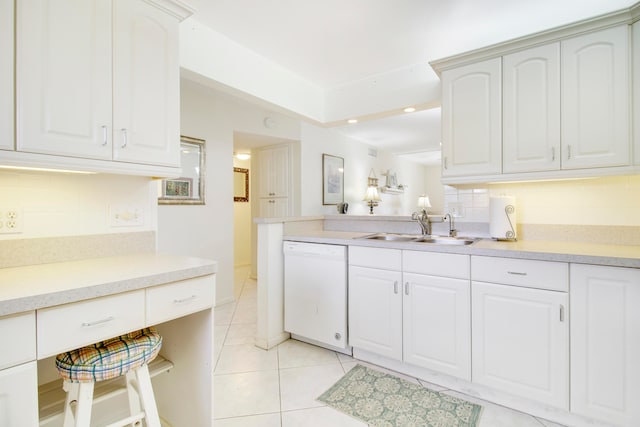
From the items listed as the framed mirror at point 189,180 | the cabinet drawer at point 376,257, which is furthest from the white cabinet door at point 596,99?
the framed mirror at point 189,180

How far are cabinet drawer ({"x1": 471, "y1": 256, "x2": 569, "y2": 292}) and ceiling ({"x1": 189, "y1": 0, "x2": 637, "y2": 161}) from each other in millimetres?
1544

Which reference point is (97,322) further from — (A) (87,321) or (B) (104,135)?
(B) (104,135)

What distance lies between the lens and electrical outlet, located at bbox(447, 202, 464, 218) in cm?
244

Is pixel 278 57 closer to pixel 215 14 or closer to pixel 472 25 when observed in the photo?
pixel 215 14

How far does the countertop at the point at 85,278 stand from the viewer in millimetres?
909

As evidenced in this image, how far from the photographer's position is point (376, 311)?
7.03ft

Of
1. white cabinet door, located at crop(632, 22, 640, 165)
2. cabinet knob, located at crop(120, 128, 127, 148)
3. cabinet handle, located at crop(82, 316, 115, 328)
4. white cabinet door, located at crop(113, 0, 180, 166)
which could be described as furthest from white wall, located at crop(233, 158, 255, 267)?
white cabinet door, located at crop(632, 22, 640, 165)

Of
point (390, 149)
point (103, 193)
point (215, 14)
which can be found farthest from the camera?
point (390, 149)

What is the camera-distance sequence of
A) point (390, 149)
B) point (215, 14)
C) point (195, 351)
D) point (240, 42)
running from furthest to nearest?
point (390, 149) < point (240, 42) < point (215, 14) < point (195, 351)

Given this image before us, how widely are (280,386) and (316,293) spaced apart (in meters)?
0.70

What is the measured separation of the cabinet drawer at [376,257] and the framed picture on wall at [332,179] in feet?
8.46

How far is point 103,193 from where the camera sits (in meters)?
1.56

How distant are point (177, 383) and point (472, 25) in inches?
111

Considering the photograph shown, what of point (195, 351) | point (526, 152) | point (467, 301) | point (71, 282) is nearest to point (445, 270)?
point (467, 301)
